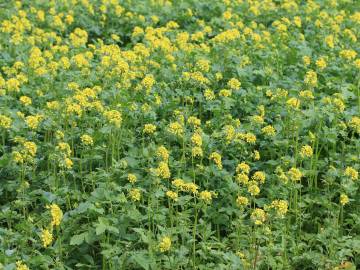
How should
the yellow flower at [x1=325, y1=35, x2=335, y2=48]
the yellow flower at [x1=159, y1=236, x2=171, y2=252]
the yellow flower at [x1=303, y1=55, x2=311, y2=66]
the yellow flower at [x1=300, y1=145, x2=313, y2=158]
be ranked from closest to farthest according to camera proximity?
the yellow flower at [x1=159, y1=236, x2=171, y2=252]
the yellow flower at [x1=300, y1=145, x2=313, y2=158]
the yellow flower at [x1=303, y1=55, x2=311, y2=66]
the yellow flower at [x1=325, y1=35, x2=335, y2=48]

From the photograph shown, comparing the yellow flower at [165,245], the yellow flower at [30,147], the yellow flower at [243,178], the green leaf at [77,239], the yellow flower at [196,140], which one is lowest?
the green leaf at [77,239]

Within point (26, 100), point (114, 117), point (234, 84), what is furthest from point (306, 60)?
point (26, 100)

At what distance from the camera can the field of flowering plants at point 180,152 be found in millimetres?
4445

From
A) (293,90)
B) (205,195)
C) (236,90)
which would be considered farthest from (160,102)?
(205,195)

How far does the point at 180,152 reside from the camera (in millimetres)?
5344

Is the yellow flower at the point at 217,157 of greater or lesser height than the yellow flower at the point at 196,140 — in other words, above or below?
below

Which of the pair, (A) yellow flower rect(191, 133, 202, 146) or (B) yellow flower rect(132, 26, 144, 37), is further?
(B) yellow flower rect(132, 26, 144, 37)

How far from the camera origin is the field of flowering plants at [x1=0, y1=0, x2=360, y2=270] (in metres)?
4.45

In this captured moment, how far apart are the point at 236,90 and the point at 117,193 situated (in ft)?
5.90

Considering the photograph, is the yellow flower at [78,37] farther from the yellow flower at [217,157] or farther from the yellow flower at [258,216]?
the yellow flower at [258,216]

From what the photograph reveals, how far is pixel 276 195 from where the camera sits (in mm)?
4902

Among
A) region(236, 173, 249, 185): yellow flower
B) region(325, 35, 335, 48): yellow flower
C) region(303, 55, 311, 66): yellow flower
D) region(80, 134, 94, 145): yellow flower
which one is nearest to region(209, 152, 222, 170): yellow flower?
region(236, 173, 249, 185): yellow flower

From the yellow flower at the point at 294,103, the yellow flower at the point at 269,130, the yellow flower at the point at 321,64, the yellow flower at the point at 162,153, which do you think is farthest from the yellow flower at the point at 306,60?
the yellow flower at the point at 162,153

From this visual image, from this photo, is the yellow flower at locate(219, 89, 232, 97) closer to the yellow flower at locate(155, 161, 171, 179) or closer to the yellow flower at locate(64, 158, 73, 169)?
the yellow flower at locate(155, 161, 171, 179)
